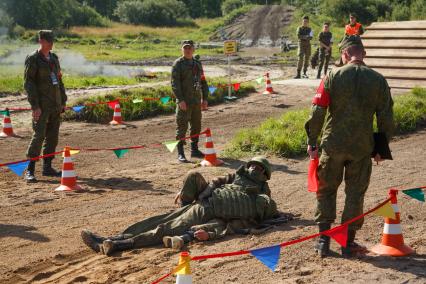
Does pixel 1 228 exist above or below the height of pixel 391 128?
below

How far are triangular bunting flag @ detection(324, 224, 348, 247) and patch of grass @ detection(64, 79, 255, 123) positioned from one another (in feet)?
36.0

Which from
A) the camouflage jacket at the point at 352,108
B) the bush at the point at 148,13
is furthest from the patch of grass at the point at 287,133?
the bush at the point at 148,13

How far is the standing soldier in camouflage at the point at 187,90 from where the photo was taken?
41.0 ft

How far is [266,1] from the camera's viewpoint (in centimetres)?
8038

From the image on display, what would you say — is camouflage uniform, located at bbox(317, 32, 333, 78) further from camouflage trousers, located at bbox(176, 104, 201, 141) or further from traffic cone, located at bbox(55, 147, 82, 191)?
traffic cone, located at bbox(55, 147, 82, 191)

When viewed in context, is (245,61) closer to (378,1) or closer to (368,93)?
(378,1)

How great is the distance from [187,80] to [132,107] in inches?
211

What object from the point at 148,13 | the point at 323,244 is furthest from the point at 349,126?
the point at 148,13

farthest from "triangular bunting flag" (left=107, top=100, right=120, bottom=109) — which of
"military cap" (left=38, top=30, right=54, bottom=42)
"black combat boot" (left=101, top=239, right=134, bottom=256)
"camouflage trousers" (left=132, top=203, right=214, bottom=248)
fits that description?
"black combat boot" (left=101, top=239, right=134, bottom=256)

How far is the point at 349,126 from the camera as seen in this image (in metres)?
6.90

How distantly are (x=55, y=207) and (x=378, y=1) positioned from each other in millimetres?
48222

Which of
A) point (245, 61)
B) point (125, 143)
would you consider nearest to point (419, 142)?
point (125, 143)

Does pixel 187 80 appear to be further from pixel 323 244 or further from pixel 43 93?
pixel 323 244

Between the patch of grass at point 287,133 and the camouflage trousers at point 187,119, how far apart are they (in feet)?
2.77
